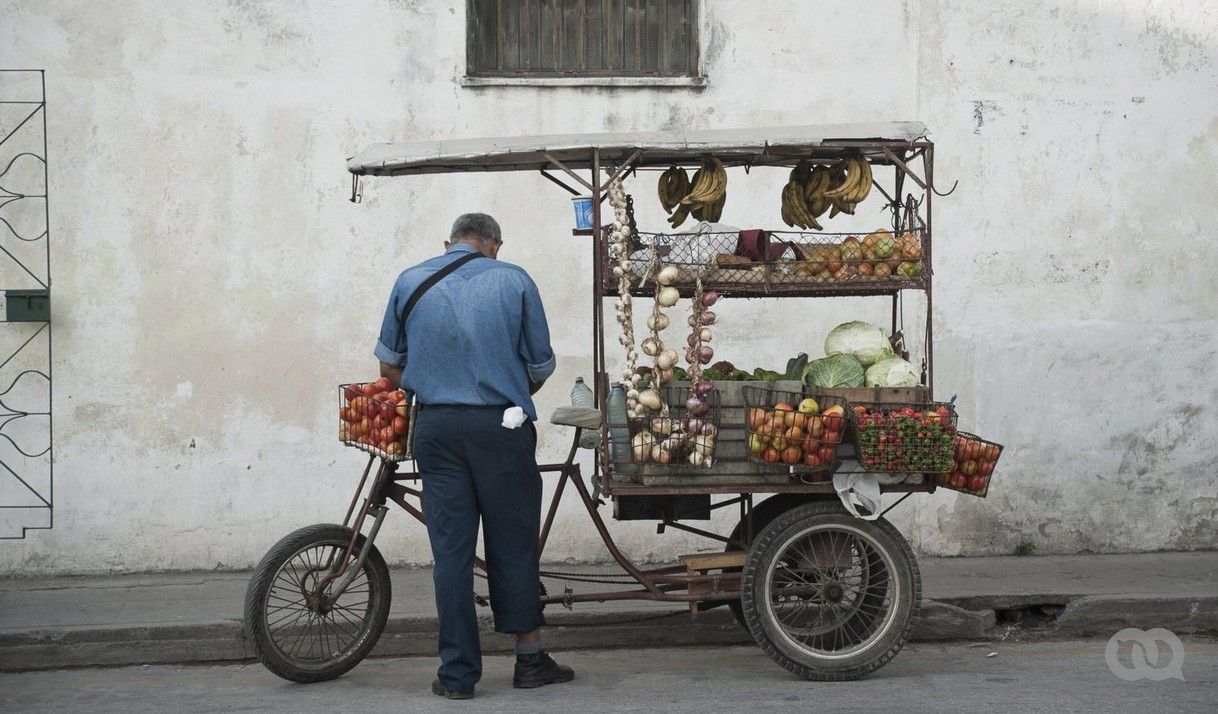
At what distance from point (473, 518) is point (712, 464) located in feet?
3.33

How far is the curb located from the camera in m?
6.45

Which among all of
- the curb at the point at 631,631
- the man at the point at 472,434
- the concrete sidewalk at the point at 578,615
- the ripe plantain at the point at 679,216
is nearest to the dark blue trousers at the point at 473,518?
the man at the point at 472,434

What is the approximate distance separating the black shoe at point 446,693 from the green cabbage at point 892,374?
7.01ft

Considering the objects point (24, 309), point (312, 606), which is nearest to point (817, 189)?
point (312, 606)

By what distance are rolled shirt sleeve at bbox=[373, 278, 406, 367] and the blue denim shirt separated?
0.01m

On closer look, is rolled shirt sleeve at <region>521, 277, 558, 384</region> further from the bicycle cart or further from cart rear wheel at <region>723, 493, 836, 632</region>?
cart rear wheel at <region>723, 493, 836, 632</region>

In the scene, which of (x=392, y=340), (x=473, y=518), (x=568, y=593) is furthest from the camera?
(x=568, y=593)

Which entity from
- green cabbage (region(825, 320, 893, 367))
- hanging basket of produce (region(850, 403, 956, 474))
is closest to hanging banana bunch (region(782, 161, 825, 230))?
green cabbage (region(825, 320, 893, 367))

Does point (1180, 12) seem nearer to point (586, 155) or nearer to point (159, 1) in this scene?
point (586, 155)

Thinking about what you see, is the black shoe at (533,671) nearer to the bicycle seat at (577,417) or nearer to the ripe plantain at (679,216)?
the bicycle seat at (577,417)

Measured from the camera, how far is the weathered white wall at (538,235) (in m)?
8.03

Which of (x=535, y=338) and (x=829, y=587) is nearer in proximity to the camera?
(x=535, y=338)

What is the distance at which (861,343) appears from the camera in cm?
602

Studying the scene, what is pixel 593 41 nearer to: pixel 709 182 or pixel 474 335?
pixel 709 182
